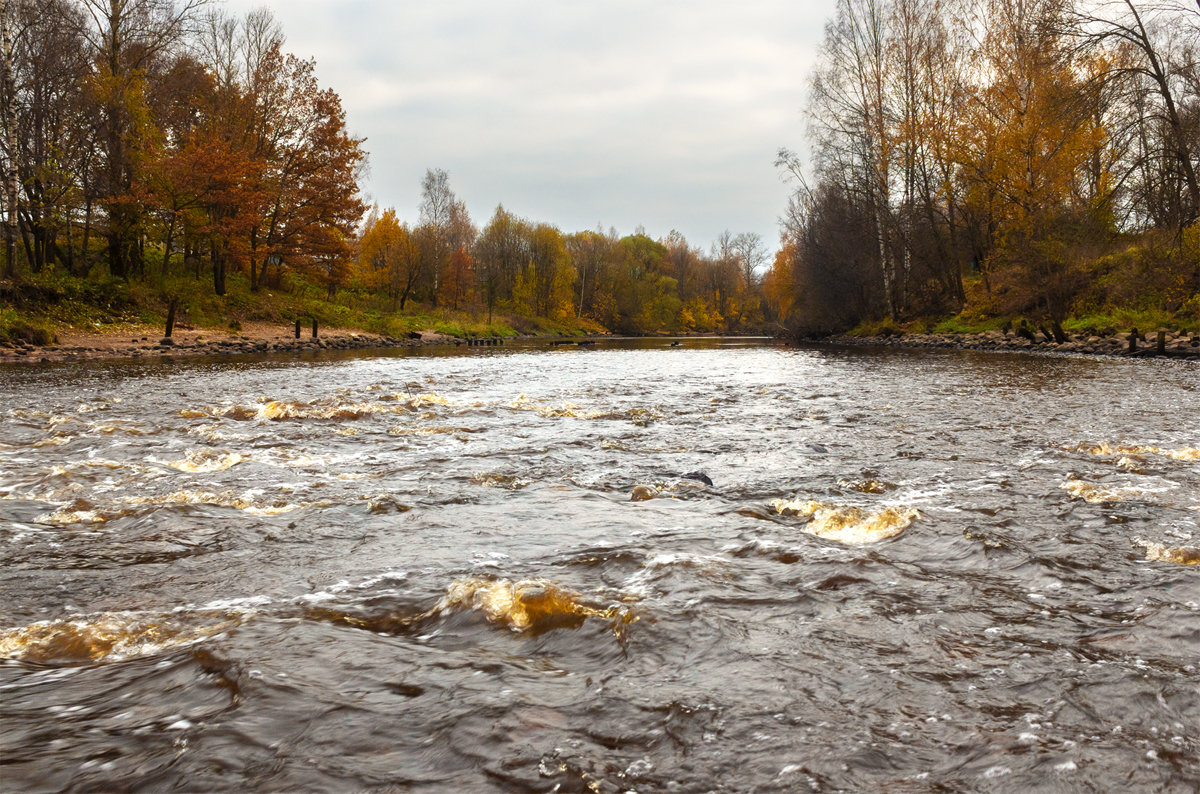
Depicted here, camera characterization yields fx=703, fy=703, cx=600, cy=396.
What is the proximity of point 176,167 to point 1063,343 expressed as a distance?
34.1 m

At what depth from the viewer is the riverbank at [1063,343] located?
60.2 ft

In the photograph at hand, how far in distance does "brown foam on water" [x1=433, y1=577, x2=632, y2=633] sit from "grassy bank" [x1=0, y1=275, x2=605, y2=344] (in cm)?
2271

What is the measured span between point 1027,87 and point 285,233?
113 feet

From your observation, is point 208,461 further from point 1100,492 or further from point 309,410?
point 1100,492

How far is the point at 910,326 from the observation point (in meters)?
36.2

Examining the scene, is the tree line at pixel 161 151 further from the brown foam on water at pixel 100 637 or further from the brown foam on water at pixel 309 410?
the brown foam on water at pixel 100 637

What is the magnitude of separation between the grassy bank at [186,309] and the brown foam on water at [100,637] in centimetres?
2194

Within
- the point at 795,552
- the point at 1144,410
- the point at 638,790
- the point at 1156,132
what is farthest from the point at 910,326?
the point at 638,790

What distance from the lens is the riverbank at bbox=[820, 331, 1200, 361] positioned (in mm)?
18359

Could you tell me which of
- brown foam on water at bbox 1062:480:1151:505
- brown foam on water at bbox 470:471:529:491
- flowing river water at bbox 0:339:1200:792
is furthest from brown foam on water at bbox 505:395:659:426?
brown foam on water at bbox 1062:480:1151:505

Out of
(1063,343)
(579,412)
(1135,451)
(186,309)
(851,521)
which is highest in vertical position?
(186,309)

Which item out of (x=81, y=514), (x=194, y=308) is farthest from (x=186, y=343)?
(x=81, y=514)

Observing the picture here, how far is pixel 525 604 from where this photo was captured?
10.7 ft

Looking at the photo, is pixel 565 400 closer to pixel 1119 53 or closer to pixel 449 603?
pixel 449 603
